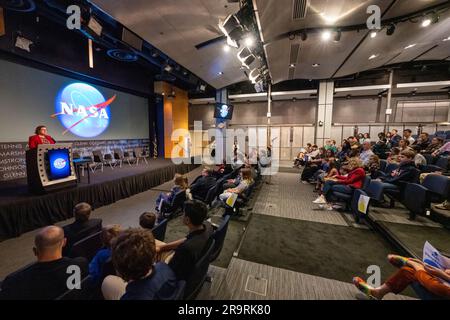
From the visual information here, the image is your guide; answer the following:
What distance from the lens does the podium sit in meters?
3.40

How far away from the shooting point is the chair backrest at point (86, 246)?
5.50 feet

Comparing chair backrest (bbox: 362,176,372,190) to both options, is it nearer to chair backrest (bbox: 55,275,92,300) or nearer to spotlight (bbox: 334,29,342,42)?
spotlight (bbox: 334,29,342,42)

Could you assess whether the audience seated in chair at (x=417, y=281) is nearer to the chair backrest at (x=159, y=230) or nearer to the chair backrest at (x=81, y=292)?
the chair backrest at (x=159, y=230)

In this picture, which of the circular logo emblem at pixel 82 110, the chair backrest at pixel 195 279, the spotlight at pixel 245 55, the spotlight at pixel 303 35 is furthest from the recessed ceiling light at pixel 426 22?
the circular logo emblem at pixel 82 110

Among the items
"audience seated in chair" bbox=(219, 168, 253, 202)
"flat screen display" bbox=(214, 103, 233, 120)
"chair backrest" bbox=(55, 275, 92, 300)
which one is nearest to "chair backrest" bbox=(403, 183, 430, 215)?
"audience seated in chair" bbox=(219, 168, 253, 202)

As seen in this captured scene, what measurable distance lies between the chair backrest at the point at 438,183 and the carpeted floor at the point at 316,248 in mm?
1214

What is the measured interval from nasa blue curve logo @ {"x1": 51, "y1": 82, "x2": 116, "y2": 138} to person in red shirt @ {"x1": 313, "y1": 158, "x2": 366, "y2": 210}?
7.61 meters

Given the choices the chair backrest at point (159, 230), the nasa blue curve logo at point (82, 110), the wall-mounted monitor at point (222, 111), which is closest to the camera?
A: the chair backrest at point (159, 230)

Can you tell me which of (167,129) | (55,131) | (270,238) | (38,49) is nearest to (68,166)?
(55,131)

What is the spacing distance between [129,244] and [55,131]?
6825 millimetres

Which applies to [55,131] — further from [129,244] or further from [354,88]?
[354,88]

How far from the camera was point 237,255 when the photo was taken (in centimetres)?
252

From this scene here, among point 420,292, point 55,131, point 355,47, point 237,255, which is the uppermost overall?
point 355,47

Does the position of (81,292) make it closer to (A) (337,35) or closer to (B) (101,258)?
(B) (101,258)
